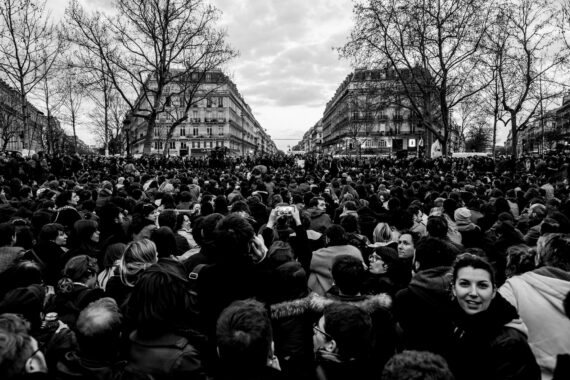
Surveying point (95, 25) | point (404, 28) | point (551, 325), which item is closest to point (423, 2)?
point (404, 28)

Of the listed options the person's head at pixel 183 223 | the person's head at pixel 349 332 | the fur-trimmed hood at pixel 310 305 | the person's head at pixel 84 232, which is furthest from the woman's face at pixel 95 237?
the person's head at pixel 349 332

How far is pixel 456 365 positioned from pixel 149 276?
1889 millimetres

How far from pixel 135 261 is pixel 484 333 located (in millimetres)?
2680

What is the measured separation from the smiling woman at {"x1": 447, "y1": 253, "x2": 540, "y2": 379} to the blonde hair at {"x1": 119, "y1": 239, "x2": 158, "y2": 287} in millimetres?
2406

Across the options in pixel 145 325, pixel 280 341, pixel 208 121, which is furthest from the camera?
pixel 208 121

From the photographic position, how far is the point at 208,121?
96625 mm

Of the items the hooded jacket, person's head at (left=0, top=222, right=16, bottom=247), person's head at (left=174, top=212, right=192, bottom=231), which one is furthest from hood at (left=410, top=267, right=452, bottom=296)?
person's head at (left=0, top=222, right=16, bottom=247)

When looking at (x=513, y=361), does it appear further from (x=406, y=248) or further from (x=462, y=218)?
(x=462, y=218)

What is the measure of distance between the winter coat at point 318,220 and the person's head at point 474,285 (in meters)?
4.23

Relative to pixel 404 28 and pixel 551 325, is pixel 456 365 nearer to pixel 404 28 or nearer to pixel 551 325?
pixel 551 325

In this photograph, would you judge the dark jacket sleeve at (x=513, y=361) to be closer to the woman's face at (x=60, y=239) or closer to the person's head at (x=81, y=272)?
the person's head at (x=81, y=272)

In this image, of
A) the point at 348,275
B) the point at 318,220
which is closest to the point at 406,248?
the point at 348,275

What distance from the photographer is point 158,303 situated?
259 centimetres

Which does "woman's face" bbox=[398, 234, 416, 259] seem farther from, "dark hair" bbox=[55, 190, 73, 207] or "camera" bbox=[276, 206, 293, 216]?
"dark hair" bbox=[55, 190, 73, 207]
